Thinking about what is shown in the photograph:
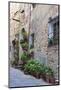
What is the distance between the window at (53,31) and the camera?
2.59 metres

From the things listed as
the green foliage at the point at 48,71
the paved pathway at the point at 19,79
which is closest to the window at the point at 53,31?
the green foliage at the point at 48,71

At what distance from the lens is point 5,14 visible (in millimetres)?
2504

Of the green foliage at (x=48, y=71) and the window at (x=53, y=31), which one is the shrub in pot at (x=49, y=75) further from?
the window at (x=53, y=31)

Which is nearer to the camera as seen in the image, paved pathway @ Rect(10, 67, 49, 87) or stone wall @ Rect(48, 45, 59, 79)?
paved pathway @ Rect(10, 67, 49, 87)

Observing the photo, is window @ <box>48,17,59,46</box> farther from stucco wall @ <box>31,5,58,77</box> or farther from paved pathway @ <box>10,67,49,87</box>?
paved pathway @ <box>10,67,49,87</box>

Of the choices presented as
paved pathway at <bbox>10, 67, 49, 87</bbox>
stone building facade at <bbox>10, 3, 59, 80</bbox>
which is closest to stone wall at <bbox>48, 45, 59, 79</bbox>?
stone building facade at <bbox>10, 3, 59, 80</bbox>

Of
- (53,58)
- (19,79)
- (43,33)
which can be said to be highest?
(43,33)

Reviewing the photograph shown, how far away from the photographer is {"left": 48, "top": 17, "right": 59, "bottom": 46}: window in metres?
2.59

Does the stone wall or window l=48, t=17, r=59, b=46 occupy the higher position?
window l=48, t=17, r=59, b=46

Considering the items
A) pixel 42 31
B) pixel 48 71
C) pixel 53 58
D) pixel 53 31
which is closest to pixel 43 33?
pixel 42 31

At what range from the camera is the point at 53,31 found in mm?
2607

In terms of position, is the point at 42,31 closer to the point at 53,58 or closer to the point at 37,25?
the point at 37,25

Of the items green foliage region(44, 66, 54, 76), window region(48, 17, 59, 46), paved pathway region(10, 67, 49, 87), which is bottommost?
paved pathway region(10, 67, 49, 87)

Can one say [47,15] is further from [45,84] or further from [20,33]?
[45,84]
